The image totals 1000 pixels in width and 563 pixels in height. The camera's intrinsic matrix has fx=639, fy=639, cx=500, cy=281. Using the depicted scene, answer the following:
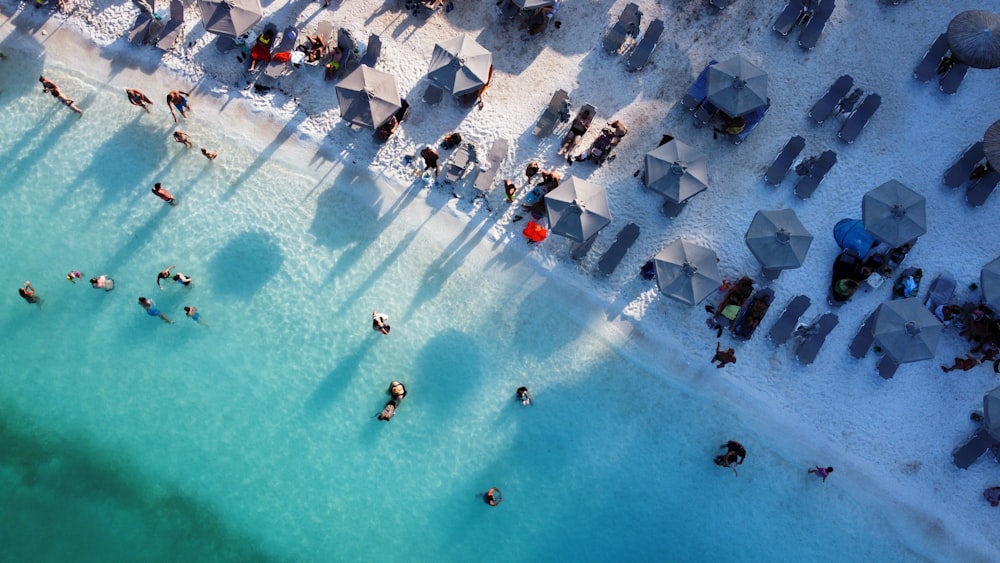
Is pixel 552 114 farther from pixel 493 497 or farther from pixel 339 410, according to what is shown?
pixel 493 497

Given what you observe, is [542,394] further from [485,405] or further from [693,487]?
[693,487]

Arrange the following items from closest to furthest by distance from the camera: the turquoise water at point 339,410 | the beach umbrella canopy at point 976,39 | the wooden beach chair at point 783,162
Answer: the beach umbrella canopy at point 976,39, the turquoise water at point 339,410, the wooden beach chair at point 783,162

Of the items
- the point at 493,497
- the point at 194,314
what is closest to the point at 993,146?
the point at 493,497

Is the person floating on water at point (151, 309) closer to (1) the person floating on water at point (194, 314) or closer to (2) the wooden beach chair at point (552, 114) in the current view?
(1) the person floating on water at point (194, 314)

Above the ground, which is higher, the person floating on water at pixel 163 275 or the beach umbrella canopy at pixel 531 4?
the beach umbrella canopy at pixel 531 4

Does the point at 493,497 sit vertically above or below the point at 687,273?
below

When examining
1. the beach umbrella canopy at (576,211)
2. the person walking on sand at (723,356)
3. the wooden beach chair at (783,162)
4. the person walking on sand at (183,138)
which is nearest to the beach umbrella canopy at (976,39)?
the wooden beach chair at (783,162)

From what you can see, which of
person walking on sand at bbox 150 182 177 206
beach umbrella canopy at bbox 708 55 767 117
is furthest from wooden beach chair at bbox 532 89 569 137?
person walking on sand at bbox 150 182 177 206
